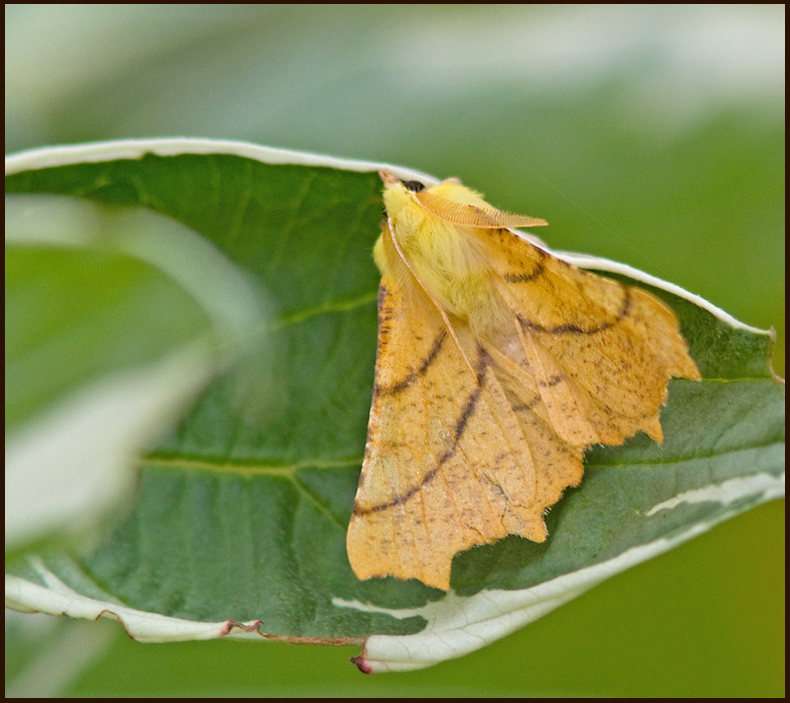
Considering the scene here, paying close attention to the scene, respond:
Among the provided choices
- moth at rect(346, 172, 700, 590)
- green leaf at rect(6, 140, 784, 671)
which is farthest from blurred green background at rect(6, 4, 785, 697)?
green leaf at rect(6, 140, 784, 671)

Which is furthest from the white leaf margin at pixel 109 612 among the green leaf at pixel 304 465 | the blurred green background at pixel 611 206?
the blurred green background at pixel 611 206

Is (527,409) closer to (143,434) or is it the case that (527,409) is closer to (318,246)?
(318,246)

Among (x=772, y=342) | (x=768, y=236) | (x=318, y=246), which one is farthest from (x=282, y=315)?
(x=768, y=236)

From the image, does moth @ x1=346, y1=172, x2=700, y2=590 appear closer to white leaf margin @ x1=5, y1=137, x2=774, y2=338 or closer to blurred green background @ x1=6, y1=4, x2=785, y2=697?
white leaf margin @ x1=5, y1=137, x2=774, y2=338

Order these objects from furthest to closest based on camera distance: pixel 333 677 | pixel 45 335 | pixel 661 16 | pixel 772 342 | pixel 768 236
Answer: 1. pixel 661 16
2. pixel 333 677
3. pixel 768 236
4. pixel 45 335
5. pixel 772 342

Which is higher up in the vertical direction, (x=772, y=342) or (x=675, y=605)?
(x=772, y=342)

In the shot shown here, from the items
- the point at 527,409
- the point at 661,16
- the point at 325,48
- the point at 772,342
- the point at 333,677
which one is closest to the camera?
the point at 772,342

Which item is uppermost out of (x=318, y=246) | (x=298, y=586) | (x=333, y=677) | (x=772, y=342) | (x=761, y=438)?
(x=318, y=246)

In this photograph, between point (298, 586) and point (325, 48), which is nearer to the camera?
point (298, 586)
